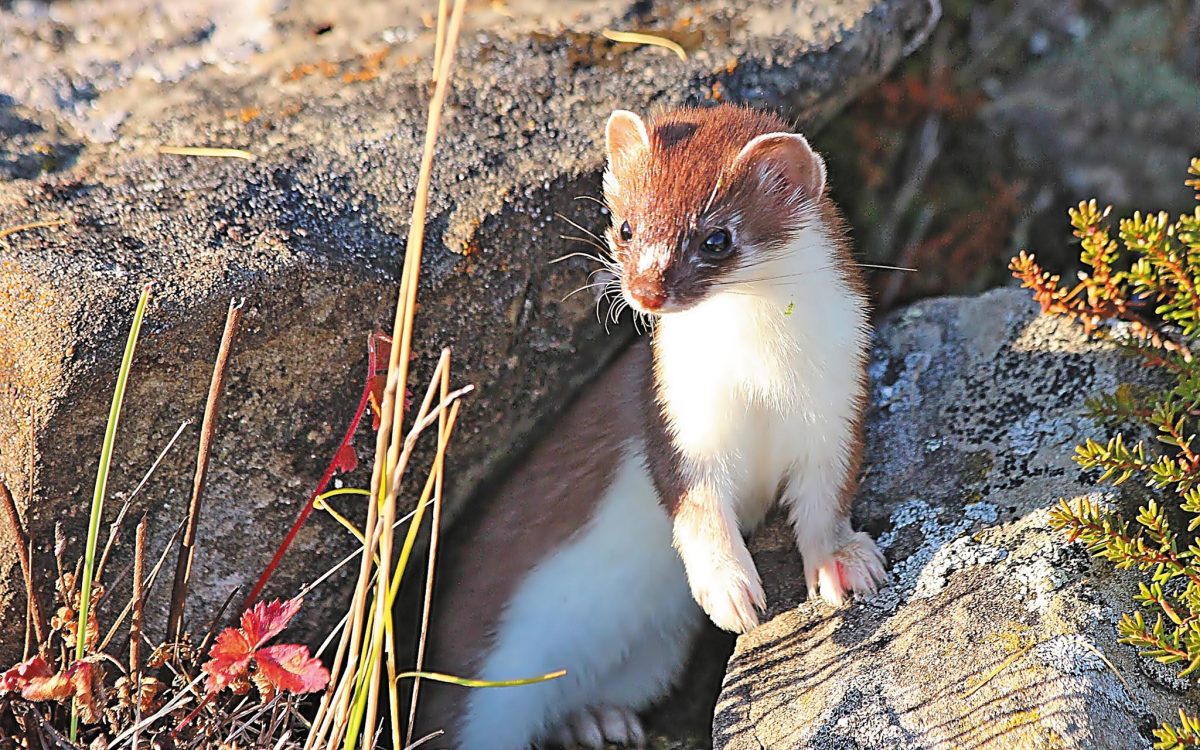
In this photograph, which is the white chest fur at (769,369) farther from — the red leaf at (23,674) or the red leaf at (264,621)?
the red leaf at (23,674)

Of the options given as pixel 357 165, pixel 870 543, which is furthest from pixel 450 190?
pixel 870 543

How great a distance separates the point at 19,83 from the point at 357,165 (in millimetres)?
1079

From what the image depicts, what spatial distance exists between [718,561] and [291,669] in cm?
96

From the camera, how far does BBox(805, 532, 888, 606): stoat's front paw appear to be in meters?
2.46

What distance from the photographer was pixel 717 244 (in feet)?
6.97

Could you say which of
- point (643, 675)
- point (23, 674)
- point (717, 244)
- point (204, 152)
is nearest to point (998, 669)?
point (717, 244)

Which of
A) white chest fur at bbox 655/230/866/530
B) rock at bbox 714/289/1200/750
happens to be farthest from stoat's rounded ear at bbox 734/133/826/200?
rock at bbox 714/289/1200/750

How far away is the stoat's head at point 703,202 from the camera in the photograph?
2.07 m

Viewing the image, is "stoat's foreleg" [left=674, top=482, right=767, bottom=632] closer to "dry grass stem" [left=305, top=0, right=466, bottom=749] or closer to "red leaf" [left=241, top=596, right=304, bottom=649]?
"dry grass stem" [left=305, top=0, right=466, bottom=749]

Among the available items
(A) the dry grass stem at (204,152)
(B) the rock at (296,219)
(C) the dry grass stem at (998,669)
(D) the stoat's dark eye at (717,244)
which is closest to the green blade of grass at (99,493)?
(B) the rock at (296,219)

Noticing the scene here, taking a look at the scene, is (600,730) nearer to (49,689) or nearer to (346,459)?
(346,459)

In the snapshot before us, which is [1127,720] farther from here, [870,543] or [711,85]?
[711,85]

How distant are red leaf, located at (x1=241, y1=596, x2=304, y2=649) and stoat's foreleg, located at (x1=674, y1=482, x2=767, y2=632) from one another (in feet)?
2.94

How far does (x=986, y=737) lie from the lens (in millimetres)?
2012
